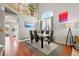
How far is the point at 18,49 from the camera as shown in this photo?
84.4 inches

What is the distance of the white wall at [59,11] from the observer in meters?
2.09

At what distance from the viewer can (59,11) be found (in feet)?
6.98

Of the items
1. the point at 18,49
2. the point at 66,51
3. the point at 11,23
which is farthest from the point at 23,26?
the point at 66,51

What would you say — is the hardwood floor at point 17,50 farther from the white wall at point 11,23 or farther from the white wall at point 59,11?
the white wall at point 59,11

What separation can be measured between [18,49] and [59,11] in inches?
41.6

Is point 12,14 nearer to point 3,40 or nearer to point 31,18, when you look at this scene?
point 31,18

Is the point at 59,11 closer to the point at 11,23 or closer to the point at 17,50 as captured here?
the point at 11,23

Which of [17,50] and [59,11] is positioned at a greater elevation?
[59,11]

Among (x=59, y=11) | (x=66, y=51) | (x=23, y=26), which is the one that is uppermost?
(x=59, y=11)

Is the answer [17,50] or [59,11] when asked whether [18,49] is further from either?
[59,11]

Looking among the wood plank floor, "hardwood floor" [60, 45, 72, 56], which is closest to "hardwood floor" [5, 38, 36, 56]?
the wood plank floor

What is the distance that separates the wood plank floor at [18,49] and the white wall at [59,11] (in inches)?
8.9

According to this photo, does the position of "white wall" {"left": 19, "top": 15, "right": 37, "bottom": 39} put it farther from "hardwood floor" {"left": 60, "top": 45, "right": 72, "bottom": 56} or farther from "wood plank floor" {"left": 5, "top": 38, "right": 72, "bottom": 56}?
"hardwood floor" {"left": 60, "top": 45, "right": 72, "bottom": 56}

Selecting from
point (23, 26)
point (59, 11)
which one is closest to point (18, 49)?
point (23, 26)
